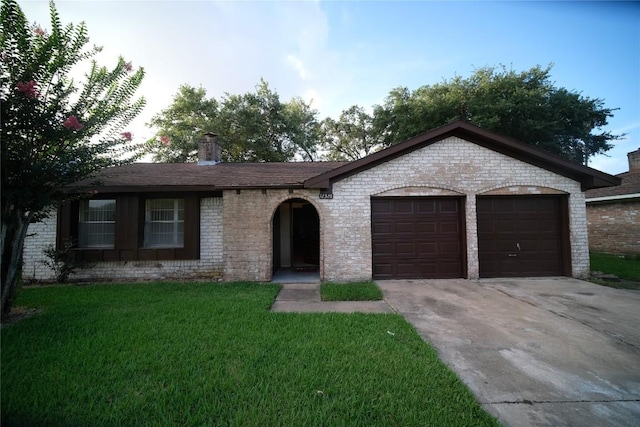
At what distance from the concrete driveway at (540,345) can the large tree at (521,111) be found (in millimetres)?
14406

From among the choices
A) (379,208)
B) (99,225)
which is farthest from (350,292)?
(99,225)

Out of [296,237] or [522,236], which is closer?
[522,236]

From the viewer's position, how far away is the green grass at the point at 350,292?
584cm

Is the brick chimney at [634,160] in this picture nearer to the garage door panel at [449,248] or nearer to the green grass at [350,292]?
the garage door panel at [449,248]

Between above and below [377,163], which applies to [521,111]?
above

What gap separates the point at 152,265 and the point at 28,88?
540 cm

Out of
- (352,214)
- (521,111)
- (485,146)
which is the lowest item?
(352,214)

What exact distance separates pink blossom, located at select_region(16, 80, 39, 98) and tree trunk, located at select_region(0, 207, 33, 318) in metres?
2.00

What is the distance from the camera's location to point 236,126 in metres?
21.9

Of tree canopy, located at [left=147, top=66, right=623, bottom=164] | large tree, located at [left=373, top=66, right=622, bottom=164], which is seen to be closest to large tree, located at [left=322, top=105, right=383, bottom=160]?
tree canopy, located at [left=147, top=66, right=623, bottom=164]

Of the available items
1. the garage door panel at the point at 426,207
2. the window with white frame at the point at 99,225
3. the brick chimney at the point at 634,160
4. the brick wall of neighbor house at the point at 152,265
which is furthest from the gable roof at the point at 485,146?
the brick chimney at the point at 634,160

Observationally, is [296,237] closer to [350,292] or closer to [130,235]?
[350,292]

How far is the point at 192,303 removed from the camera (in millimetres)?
5473

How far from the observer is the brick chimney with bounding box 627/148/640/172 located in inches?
622
